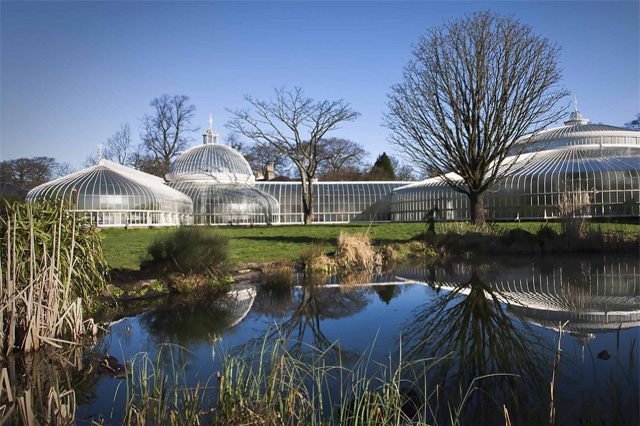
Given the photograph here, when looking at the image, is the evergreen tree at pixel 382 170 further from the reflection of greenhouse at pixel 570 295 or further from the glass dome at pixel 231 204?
the reflection of greenhouse at pixel 570 295

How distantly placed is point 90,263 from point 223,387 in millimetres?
4549

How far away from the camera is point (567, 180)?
28.6 meters

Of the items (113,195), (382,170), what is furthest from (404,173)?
(113,195)

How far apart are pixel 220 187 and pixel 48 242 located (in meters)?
37.4

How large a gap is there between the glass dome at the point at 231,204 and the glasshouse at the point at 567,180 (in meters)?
14.1

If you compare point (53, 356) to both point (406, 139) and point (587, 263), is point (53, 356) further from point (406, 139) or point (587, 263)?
point (406, 139)

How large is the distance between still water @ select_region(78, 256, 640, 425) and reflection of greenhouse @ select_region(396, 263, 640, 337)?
2cm

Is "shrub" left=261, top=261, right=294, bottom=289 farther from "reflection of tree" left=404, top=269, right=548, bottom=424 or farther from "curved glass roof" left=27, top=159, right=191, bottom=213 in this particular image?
"curved glass roof" left=27, top=159, right=191, bottom=213

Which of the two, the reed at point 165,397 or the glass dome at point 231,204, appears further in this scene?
the glass dome at point 231,204

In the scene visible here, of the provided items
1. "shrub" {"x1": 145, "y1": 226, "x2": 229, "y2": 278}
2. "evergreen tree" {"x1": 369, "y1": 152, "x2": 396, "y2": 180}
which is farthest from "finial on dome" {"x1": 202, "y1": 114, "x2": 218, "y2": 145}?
"shrub" {"x1": 145, "y1": 226, "x2": 229, "y2": 278}

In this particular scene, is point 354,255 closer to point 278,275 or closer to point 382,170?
point 278,275

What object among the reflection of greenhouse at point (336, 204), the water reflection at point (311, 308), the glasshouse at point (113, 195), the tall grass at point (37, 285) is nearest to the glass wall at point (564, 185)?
the reflection of greenhouse at point (336, 204)

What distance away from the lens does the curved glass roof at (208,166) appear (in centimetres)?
4491

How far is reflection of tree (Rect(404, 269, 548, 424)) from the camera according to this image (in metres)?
4.11
